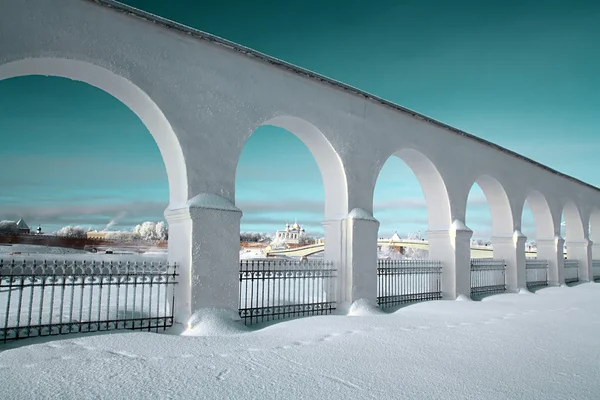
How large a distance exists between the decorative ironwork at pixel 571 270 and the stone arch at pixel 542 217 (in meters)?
2.66

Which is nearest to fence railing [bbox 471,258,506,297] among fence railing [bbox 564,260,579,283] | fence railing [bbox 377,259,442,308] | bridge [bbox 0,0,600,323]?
bridge [bbox 0,0,600,323]

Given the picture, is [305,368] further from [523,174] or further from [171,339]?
[523,174]

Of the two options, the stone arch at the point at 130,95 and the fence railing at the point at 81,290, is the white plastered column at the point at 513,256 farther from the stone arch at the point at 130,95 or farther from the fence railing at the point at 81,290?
the stone arch at the point at 130,95

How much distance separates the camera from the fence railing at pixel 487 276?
14.3 metres

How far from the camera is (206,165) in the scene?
789 centimetres

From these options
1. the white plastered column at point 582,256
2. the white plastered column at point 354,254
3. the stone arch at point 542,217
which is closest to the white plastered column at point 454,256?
the white plastered column at point 354,254

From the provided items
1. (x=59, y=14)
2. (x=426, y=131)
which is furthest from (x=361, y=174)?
(x=59, y=14)

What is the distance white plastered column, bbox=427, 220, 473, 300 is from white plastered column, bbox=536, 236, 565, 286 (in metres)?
7.20

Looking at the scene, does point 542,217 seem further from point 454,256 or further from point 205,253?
point 205,253

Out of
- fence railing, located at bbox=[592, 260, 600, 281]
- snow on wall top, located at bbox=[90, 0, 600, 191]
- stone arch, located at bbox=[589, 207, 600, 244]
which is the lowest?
fence railing, located at bbox=[592, 260, 600, 281]

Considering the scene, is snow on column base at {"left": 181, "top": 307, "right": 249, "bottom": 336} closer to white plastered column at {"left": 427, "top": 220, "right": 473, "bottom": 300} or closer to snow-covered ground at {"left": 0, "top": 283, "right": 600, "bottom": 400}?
snow-covered ground at {"left": 0, "top": 283, "right": 600, "bottom": 400}

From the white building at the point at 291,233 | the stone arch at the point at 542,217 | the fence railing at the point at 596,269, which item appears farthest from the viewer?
the white building at the point at 291,233

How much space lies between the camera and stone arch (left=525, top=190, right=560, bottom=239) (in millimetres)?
17844

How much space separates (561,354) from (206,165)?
20.4 ft
